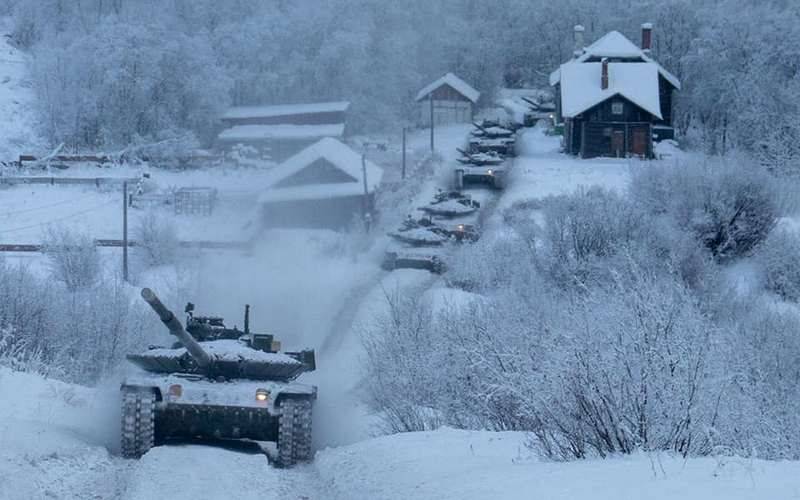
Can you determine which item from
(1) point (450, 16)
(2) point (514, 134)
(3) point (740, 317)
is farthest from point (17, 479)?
(1) point (450, 16)

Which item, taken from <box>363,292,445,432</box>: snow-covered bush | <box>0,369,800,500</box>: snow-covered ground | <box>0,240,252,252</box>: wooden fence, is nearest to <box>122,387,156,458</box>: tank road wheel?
<box>0,369,800,500</box>: snow-covered ground

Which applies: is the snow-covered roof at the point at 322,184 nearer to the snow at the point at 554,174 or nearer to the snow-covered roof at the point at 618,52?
the snow at the point at 554,174

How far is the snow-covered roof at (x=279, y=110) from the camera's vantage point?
4419 centimetres

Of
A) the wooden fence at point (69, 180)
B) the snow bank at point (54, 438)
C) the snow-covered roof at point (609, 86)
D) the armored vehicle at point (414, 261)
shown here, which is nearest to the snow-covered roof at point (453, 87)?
the snow-covered roof at point (609, 86)

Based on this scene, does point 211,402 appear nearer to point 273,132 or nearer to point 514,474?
point 514,474

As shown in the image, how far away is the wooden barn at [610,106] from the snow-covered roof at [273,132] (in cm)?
1333

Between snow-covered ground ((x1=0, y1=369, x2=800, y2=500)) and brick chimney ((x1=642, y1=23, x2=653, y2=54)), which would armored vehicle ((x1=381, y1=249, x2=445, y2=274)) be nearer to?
snow-covered ground ((x1=0, y1=369, x2=800, y2=500))

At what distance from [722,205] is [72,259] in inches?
829

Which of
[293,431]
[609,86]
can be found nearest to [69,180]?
[609,86]

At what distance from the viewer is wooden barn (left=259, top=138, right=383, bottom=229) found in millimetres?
39031

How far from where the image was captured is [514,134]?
205 feet

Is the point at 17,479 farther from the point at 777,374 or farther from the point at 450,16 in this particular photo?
the point at 450,16

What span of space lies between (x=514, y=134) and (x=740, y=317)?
37098mm

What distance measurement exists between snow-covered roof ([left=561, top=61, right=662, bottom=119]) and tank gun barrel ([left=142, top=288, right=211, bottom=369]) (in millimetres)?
40728
